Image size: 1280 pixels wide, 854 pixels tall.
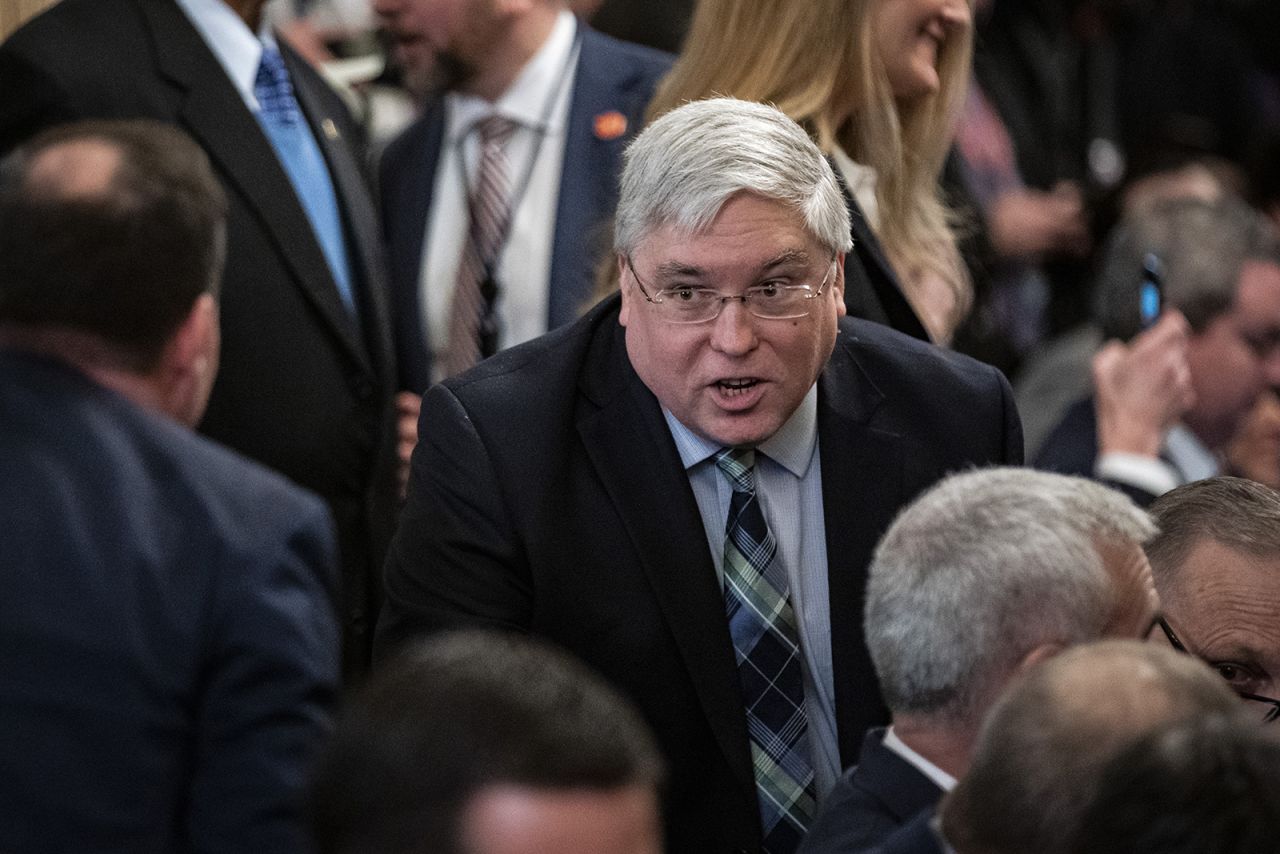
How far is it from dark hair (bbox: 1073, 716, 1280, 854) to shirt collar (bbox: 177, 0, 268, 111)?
2.34m

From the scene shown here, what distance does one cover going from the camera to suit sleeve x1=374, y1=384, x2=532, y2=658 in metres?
2.70

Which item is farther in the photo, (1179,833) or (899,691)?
(899,691)

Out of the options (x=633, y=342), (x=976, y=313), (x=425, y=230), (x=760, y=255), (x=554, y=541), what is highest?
(x=760, y=255)

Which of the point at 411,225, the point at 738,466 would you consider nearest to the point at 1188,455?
the point at 411,225

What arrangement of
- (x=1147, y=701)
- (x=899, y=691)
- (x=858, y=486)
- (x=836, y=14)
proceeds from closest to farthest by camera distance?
(x=1147, y=701) → (x=899, y=691) → (x=858, y=486) → (x=836, y=14)

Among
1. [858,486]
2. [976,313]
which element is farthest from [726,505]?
[976,313]

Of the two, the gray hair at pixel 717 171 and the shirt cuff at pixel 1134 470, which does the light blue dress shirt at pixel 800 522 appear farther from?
the shirt cuff at pixel 1134 470

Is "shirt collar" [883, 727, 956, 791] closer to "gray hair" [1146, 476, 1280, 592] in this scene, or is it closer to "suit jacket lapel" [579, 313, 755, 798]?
"suit jacket lapel" [579, 313, 755, 798]

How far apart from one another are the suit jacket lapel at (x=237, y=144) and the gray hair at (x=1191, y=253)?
207 centimetres

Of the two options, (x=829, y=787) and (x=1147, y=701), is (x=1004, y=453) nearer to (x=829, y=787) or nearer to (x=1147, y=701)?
(x=829, y=787)

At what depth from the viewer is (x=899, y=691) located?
7.58 feet

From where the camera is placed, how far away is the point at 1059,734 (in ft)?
5.99

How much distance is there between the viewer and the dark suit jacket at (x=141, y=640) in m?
1.95

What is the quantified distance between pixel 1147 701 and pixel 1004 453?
3.52 ft
